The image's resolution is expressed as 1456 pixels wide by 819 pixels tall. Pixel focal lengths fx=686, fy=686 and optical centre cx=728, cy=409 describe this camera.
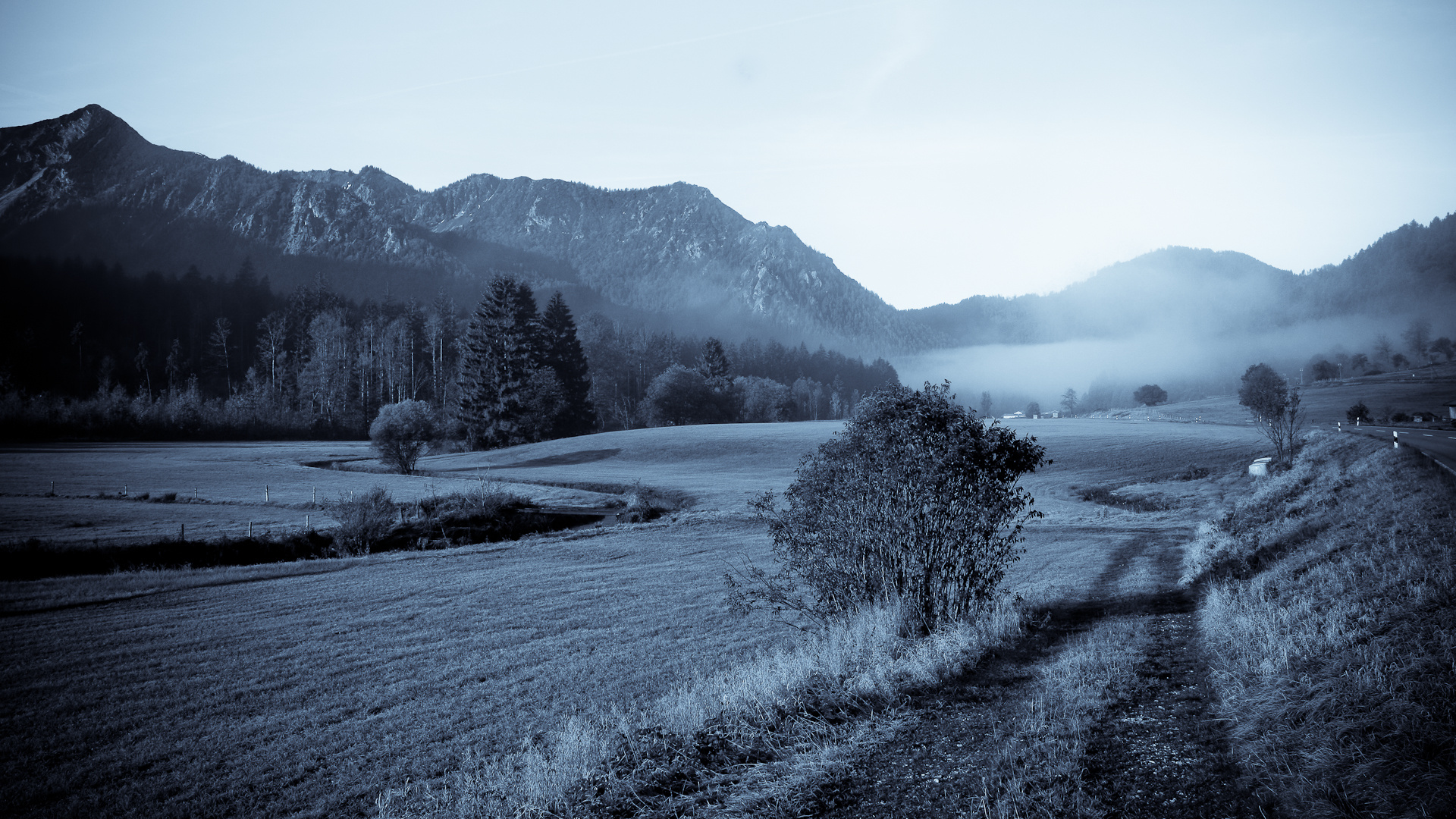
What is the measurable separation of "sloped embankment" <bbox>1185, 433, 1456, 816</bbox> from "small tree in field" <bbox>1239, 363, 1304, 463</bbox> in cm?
4161

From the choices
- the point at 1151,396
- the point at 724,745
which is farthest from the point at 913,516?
the point at 1151,396

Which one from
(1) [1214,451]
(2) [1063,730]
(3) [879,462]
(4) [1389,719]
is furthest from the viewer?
(1) [1214,451]

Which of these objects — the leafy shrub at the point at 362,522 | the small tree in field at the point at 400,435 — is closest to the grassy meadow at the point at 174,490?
the leafy shrub at the point at 362,522

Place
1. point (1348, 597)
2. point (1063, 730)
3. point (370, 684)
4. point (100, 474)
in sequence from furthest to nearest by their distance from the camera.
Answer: point (100, 474)
point (370, 684)
point (1348, 597)
point (1063, 730)

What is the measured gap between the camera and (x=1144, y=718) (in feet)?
21.2

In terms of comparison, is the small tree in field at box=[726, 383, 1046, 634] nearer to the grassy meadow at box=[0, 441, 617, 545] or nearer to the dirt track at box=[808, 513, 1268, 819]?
the dirt track at box=[808, 513, 1268, 819]

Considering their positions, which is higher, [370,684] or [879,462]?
[879,462]

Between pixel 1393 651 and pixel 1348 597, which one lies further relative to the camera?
pixel 1348 597

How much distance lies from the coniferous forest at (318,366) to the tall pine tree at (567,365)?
254mm

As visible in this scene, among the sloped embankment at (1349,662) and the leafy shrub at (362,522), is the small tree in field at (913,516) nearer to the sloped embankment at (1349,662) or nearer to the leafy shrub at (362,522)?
the sloped embankment at (1349,662)

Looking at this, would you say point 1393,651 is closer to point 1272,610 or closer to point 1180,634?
point 1272,610

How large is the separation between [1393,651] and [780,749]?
18.9 ft

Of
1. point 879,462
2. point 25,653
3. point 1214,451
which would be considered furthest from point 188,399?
point 1214,451

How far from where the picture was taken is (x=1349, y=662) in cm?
638
